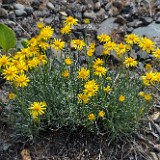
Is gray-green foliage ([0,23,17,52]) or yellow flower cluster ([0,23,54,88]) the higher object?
yellow flower cluster ([0,23,54,88])

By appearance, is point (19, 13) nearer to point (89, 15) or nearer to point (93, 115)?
point (89, 15)

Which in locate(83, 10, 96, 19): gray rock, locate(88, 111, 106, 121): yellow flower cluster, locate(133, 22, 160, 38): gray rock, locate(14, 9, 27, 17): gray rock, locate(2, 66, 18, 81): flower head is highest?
locate(2, 66, 18, 81): flower head

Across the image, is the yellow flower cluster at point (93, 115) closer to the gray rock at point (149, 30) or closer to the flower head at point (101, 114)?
the flower head at point (101, 114)

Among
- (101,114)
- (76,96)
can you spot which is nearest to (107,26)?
(76,96)

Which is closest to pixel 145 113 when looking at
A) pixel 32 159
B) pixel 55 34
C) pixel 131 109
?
pixel 131 109

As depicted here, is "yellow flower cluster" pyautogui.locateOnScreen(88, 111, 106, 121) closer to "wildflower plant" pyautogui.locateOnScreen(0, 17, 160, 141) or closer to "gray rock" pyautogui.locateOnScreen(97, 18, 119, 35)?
"wildflower plant" pyautogui.locateOnScreen(0, 17, 160, 141)

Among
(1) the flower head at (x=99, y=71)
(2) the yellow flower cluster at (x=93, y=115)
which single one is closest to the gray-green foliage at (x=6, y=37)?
(1) the flower head at (x=99, y=71)

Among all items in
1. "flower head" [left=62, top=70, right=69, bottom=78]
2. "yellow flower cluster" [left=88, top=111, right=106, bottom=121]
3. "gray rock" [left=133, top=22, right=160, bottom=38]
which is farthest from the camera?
"gray rock" [left=133, top=22, right=160, bottom=38]

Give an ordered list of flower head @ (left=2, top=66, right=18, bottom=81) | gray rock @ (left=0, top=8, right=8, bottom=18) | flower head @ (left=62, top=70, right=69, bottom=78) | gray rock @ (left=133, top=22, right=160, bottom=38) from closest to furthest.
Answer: flower head @ (left=2, top=66, right=18, bottom=81) → flower head @ (left=62, top=70, right=69, bottom=78) → gray rock @ (left=0, top=8, right=8, bottom=18) → gray rock @ (left=133, top=22, right=160, bottom=38)

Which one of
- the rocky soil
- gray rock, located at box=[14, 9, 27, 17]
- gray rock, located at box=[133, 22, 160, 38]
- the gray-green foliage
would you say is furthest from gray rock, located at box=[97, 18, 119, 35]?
the gray-green foliage
